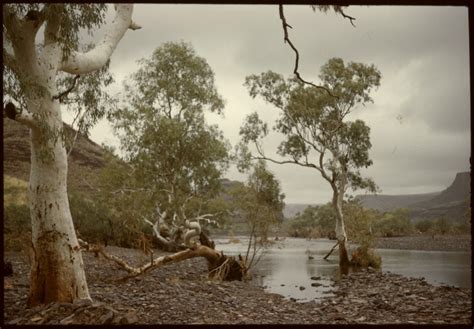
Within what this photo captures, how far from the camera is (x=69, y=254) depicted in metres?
6.93

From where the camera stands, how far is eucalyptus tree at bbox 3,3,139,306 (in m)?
6.77

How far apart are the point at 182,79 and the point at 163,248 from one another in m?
7.99

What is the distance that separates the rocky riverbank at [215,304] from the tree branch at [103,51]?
3.87 metres

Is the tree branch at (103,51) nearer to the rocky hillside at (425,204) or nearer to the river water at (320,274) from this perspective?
the river water at (320,274)

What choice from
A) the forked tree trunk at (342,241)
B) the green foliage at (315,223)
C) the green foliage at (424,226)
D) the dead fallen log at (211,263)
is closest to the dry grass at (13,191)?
the dead fallen log at (211,263)

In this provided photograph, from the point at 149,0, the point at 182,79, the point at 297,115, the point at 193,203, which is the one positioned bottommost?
the point at 193,203

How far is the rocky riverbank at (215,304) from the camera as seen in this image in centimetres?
647

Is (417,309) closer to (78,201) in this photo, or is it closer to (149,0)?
(149,0)

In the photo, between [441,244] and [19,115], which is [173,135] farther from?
[441,244]

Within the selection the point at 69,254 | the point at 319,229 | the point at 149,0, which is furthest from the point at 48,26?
the point at 319,229

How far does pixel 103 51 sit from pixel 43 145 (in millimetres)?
2431

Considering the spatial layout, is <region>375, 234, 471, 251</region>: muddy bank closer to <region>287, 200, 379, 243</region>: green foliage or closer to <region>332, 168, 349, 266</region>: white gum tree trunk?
<region>287, 200, 379, 243</region>: green foliage

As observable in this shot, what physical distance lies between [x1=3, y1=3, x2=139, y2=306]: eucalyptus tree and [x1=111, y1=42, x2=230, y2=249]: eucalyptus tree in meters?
13.2

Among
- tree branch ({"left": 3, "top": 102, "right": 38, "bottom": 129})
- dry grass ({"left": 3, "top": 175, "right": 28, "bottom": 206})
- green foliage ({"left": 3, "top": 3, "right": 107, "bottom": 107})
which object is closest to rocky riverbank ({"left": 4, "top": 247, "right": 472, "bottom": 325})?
tree branch ({"left": 3, "top": 102, "right": 38, "bottom": 129})
